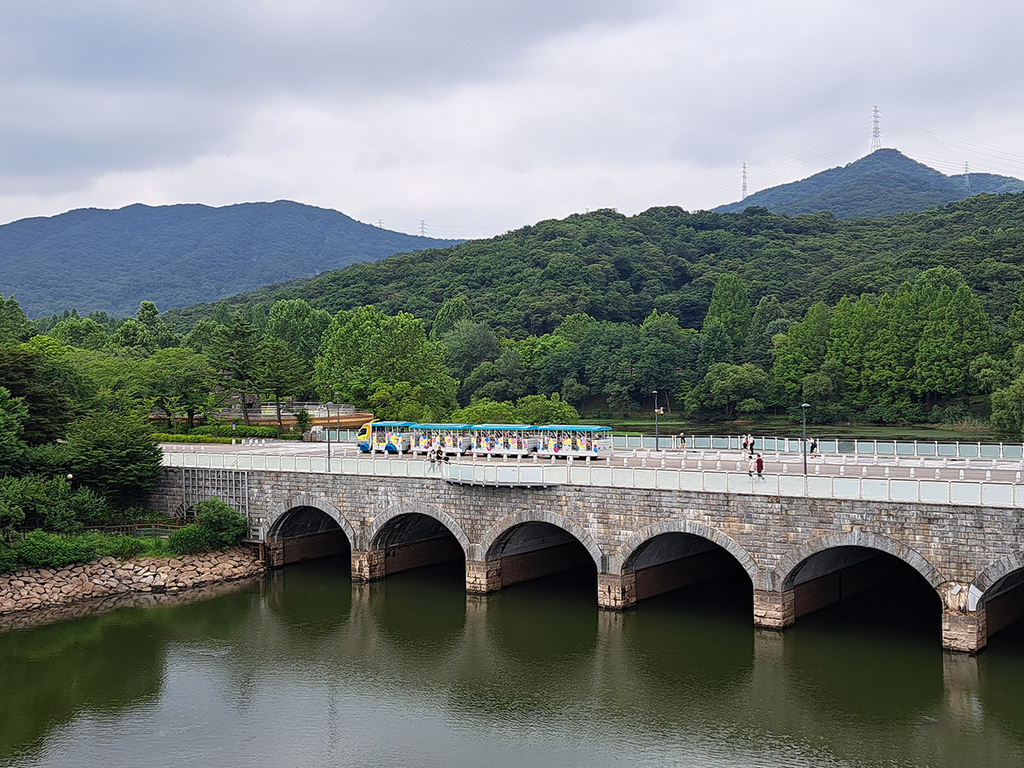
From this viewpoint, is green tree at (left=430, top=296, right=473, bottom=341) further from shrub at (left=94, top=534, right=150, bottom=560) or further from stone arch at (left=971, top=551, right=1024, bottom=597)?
stone arch at (left=971, top=551, right=1024, bottom=597)

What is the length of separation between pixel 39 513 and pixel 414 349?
43.6 m

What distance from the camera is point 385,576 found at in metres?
41.0

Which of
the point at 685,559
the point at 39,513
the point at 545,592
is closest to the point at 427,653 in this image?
the point at 545,592

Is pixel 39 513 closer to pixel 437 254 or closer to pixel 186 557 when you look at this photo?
pixel 186 557

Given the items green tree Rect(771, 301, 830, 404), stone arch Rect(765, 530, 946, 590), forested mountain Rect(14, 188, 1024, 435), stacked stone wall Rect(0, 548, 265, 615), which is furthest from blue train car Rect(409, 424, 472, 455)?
green tree Rect(771, 301, 830, 404)

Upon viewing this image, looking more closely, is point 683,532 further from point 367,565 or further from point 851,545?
point 367,565

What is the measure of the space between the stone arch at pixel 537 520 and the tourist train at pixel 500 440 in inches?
235

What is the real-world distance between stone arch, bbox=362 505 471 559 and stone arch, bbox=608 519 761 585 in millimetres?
6390

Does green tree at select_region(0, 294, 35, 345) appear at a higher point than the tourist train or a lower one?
higher

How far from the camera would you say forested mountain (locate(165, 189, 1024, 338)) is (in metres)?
117

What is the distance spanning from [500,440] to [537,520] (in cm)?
935

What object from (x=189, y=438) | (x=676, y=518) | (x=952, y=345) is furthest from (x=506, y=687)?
(x=952, y=345)

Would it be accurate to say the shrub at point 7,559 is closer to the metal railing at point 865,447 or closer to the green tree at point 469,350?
the metal railing at point 865,447

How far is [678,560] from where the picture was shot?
3731 centimetres
